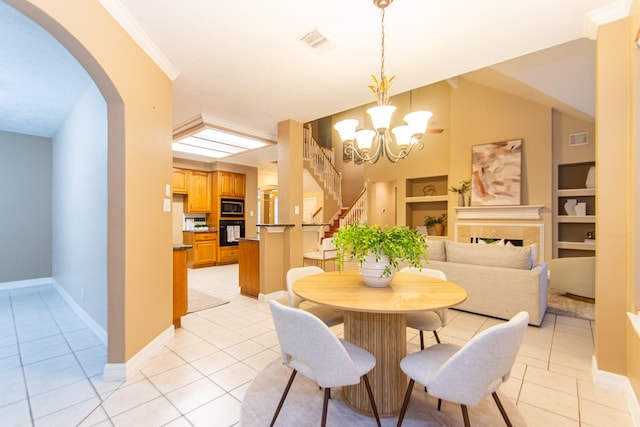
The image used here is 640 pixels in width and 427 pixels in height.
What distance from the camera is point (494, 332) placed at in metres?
1.17

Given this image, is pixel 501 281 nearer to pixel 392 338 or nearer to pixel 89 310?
pixel 392 338

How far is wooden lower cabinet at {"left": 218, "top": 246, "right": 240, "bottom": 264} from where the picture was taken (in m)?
7.34

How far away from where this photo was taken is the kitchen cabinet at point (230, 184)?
7297 millimetres

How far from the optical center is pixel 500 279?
334cm

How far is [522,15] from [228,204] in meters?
6.68

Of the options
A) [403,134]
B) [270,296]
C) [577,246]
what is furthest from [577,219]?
[270,296]

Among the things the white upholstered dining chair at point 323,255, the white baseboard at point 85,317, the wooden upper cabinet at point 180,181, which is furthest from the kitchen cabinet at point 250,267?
the wooden upper cabinet at point 180,181

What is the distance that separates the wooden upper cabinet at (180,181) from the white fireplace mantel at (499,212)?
646 cm

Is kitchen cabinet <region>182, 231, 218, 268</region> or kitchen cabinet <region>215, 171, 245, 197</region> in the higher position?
kitchen cabinet <region>215, 171, 245, 197</region>

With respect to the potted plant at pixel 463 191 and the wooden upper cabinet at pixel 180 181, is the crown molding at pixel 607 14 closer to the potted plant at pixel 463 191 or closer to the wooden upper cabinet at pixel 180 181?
the potted plant at pixel 463 191

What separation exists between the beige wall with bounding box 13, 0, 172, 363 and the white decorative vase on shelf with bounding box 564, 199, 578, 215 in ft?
24.0

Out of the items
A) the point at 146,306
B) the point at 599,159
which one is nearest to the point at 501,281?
the point at 599,159

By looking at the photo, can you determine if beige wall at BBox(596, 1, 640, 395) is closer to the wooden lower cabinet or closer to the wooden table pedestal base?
the wooden table pedestal base

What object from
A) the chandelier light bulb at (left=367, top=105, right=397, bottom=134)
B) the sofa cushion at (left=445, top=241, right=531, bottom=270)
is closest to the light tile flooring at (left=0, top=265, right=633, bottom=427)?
the sofa cushion at (left=445, top=241, right=531, bottom=270)
